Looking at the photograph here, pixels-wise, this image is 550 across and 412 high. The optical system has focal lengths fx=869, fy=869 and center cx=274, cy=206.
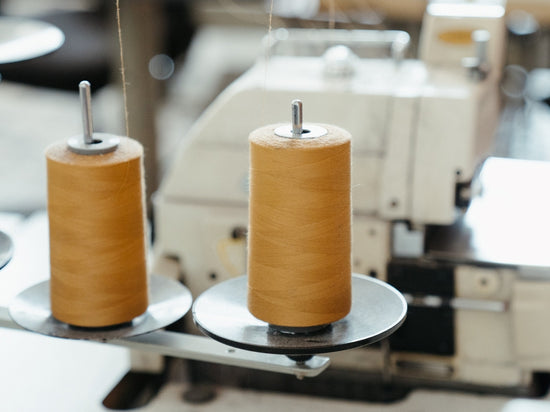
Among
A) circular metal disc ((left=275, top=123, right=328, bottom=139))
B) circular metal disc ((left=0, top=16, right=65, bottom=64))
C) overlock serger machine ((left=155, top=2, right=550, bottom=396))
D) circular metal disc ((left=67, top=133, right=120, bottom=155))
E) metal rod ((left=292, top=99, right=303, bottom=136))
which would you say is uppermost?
circular metal disc ((left=0, top=16, right=65, bottom=64))

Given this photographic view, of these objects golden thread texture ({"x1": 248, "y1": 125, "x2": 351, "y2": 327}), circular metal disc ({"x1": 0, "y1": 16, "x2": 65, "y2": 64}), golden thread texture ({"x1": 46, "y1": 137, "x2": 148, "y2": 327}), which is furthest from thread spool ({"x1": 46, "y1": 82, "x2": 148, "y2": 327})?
circular metal disc ({"x1": 0, "y1": 16, "x2": 65, "y2": 64})

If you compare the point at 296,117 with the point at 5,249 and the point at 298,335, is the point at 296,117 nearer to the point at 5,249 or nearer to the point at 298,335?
the point at 298,335

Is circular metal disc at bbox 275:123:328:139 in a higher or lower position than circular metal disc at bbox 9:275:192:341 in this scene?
higher

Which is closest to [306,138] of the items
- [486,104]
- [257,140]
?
[257,140]

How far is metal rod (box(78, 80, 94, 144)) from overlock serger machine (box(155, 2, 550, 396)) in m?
0.55

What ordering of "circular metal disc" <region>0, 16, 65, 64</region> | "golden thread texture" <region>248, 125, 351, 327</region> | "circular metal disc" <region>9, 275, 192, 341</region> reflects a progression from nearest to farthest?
"golden thread texture" <region>248, 125, 351, 327</region> → "circular metal disc" <region>9, 275, 192, 341</region> → "circular metal disc" <region>0, 16, 65, 64</region>

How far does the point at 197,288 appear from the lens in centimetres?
156

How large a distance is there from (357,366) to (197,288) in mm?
315

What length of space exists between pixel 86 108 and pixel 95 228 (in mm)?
118

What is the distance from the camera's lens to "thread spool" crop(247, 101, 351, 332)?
770mm

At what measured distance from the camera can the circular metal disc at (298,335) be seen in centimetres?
81

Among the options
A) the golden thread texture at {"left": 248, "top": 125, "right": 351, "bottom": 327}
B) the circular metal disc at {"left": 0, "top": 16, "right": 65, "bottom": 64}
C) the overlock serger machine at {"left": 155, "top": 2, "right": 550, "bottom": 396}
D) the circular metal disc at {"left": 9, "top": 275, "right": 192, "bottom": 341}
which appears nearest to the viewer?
the golden thread texture at {"left": 248, "top": 125, "right": 351, "bottom": 327}

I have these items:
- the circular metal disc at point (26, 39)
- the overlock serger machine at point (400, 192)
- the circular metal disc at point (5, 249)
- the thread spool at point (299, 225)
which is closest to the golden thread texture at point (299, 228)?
the thread spool at point (299, 225)

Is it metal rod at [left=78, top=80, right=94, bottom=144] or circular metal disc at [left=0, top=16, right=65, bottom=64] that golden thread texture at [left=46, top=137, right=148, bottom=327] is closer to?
metal rod at [left=78, top=80, right=94, bottom=144]
